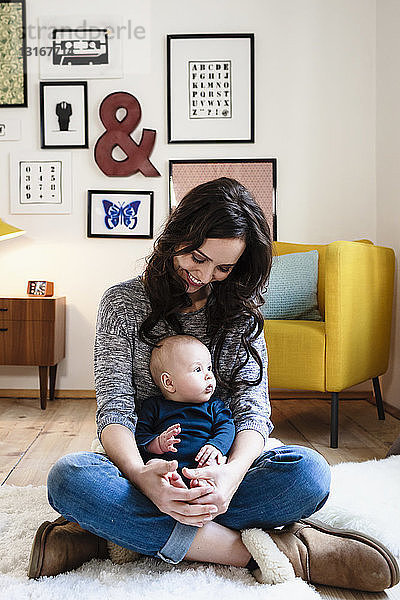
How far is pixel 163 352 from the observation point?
1.49 metres

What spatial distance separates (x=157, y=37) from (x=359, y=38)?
1145mm

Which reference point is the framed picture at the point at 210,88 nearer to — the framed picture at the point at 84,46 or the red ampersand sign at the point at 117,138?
the red ampersand sign at the point at 117,138

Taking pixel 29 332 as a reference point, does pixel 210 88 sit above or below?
above

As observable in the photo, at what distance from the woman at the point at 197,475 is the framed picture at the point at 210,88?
2.45 m

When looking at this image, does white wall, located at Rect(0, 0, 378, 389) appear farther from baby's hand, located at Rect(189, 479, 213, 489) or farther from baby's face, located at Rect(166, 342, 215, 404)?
baby's hand, located at Rect(189, 479, 213, 489)

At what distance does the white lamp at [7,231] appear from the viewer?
12.0ft

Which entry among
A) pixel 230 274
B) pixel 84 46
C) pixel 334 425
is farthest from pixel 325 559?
pixel 84 46

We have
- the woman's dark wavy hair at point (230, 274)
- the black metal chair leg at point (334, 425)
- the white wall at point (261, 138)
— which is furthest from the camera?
the white wall at point (261, 138)

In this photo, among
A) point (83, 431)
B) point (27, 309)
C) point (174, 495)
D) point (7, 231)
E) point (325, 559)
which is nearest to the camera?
point (174, 495)

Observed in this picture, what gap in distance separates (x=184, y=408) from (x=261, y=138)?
8.73 feet

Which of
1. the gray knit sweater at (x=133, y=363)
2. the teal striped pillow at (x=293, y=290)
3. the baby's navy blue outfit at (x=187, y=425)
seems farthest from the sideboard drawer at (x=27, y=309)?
the baby's navy blue outfit at (x=187, y=425)

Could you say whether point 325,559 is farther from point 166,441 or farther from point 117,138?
point 117,138

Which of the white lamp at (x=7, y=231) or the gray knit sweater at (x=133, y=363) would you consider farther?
the white lamp at (x=7, y=231)

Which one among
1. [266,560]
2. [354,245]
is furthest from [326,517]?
[354,245]
